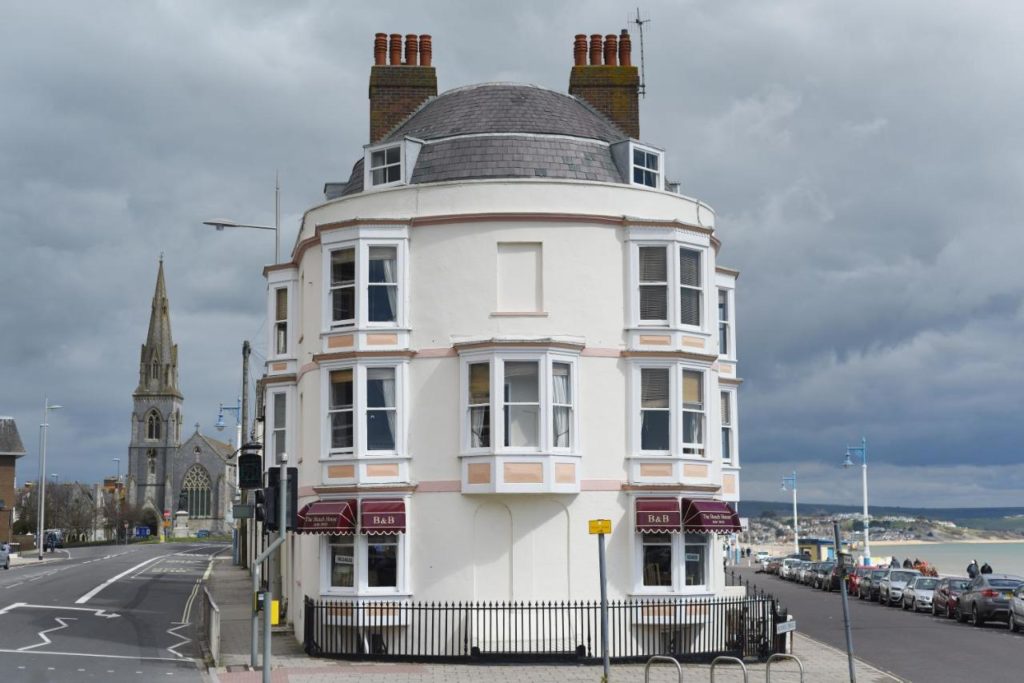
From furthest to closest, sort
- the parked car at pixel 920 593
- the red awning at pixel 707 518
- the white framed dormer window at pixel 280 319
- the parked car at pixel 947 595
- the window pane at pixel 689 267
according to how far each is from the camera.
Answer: the parked car at pixel 920 593
the parked car at pixel 947 595
the white framed dormer window at pixel 280 319
the window pane at pixel 689 267
the red awning at pixel 707 518

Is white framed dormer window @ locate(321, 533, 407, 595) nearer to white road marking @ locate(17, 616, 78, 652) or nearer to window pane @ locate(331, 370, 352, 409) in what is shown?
window pane @ locate(331, 370, 352, 409)

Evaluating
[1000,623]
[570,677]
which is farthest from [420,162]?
[1000,623]

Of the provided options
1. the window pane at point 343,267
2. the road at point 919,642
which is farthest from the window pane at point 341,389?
the road at point 919,642

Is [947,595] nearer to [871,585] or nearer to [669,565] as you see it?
[871,585]

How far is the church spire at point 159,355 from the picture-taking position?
589ft

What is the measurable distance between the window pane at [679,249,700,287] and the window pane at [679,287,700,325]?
201 millimetres

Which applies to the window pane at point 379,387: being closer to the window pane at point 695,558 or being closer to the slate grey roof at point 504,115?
the slate grey roof at point 504,115

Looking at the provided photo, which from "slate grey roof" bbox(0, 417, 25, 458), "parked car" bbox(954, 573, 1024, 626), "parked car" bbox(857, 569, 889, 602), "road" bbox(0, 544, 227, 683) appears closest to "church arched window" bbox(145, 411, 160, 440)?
"slate grey roof" bbox(0, 417, 25, 458)

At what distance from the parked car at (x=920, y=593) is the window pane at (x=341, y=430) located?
25.2 m

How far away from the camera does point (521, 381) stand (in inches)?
1109

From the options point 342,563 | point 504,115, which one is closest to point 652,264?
point 504,115

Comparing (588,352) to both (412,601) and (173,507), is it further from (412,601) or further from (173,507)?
(173,507)

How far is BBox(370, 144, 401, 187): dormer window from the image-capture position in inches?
1214

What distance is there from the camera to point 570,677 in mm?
24578
